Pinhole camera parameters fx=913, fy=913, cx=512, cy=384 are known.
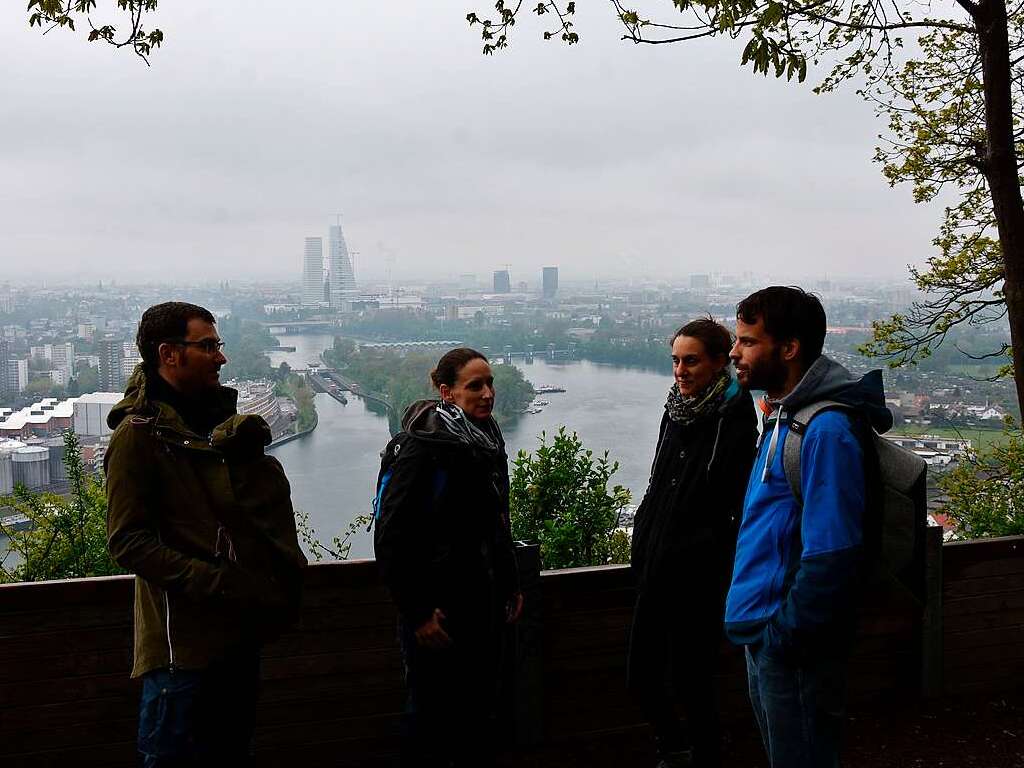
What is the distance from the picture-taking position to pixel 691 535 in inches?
111

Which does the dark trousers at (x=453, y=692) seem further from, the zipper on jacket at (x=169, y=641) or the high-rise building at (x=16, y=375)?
the high-rise building at (x=16, y=375)

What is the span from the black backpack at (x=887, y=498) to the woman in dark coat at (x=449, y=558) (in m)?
0.97

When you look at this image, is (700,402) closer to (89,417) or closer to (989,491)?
(89,417)

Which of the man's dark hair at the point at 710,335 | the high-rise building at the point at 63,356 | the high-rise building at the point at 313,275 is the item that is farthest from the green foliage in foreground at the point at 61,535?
the high-rise building at the point at 313,275

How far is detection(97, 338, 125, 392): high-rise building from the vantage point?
569 cm

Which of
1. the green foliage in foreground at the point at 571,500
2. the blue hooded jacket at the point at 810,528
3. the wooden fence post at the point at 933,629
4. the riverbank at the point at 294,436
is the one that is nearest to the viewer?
the blue hooded jacket at the point at 810,528

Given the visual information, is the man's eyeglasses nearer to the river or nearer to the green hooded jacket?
the green hooded jacket

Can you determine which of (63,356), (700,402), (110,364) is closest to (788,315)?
(700,402)

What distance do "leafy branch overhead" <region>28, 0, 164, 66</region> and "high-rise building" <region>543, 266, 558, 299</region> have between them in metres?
6.42

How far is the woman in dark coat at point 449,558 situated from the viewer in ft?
8.58

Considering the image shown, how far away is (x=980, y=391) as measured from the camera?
289 inches

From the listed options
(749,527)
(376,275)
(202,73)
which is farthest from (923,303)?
(202,73)

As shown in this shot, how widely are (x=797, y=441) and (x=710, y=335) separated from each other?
0.91 m

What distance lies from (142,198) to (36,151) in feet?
5.98
